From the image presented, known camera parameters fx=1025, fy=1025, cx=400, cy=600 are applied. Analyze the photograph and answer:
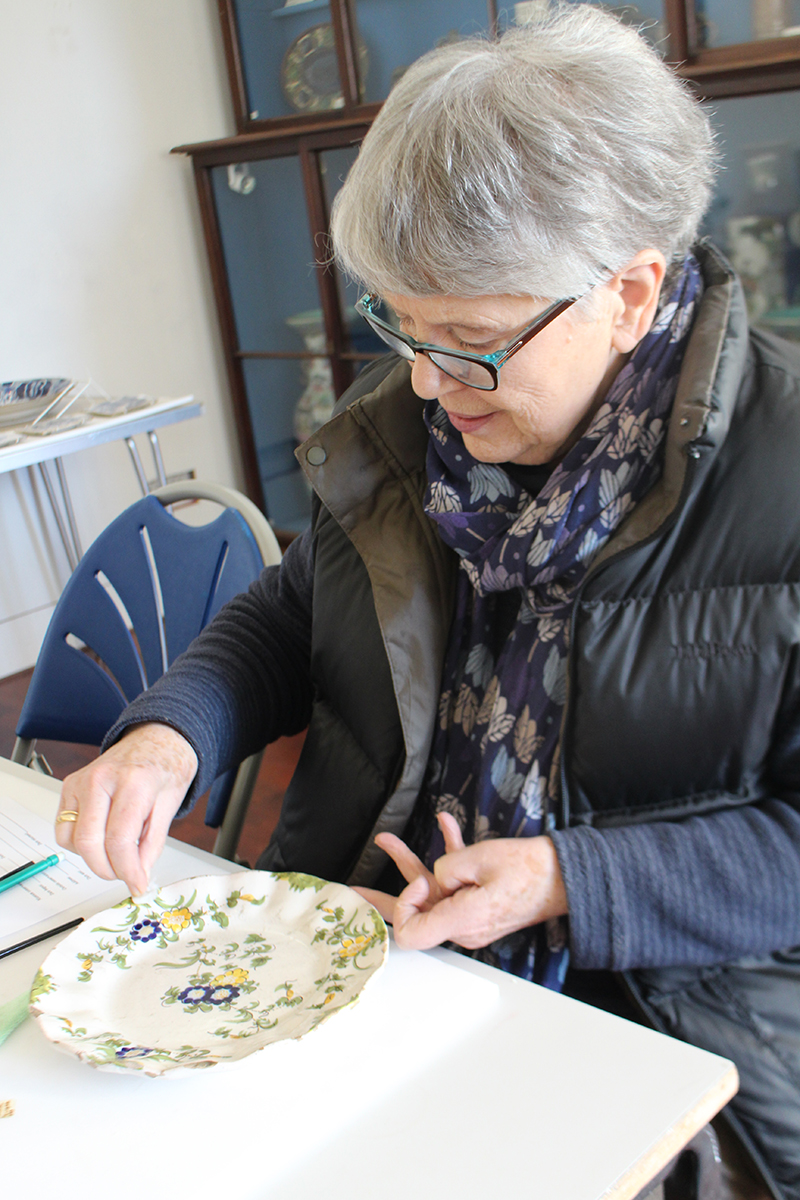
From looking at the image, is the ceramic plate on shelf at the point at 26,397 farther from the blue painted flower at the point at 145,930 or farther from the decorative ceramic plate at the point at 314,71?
the blue painted flower at the point at 145,930

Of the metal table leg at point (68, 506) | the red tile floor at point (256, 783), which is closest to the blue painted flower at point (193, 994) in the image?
the red tile floor at point (256, 783)

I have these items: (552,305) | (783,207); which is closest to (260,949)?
(552,305)

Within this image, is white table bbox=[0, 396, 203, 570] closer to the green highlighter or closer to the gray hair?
the green highlighter

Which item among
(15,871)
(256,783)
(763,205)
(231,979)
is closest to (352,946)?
(231,979)

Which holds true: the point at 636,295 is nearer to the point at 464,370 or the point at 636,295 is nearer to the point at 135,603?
the point at 464,370

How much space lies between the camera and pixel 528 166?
826 mm

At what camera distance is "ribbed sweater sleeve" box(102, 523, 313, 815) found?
1.05 metres

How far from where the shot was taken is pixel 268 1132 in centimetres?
63

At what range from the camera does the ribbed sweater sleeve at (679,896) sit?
0.82m

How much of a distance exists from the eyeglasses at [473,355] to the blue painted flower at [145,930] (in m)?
0.55

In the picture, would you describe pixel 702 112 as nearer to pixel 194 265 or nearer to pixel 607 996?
pixel 607 996

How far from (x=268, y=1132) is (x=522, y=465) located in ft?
2.25

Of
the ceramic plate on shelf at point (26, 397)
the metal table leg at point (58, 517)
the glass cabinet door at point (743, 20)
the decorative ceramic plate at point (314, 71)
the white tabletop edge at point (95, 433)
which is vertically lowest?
the metal table leg at point (58, 517)

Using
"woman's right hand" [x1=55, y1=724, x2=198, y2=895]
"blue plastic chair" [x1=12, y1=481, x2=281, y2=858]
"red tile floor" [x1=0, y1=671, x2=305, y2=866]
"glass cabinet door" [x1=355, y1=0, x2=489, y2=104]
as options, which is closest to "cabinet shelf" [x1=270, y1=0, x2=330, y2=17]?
"glass cabinet door" [x1=355, y1=0, x2=489, y2=104]
